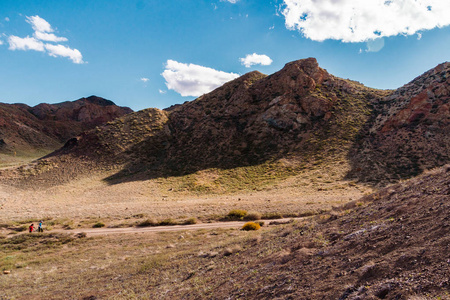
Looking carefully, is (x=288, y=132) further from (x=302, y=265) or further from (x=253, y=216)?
(x=302, y=265)

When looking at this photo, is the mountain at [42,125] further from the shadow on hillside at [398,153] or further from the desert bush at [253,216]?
the shadow on hillside at [398,153]

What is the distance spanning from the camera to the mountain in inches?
3930

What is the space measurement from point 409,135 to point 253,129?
30785mm

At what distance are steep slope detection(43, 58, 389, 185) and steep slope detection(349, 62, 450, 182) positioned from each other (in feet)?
A: 13.5

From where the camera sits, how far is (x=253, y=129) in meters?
60.0

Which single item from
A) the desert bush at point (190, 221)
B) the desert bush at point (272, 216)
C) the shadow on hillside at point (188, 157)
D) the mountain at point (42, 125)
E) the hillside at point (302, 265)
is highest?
the mountain at point (42, 125)

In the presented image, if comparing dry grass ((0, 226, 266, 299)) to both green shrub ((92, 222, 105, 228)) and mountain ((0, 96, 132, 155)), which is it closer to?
green shrub ((92, 222, 105, 228))

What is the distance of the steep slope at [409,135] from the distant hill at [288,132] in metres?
0.15

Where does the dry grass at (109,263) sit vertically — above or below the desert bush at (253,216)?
above

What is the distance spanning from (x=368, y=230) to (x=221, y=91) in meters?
71.2

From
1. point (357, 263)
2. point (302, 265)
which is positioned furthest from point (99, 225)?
point (357, 263)

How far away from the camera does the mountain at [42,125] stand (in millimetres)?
99812

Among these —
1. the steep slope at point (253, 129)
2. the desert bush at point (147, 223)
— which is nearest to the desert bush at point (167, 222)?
Result: the desert bush at point (147, 223)

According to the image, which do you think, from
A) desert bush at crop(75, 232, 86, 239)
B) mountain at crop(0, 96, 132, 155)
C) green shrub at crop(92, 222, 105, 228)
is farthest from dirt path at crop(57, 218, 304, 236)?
mountain at crop(0, 96, 132, 155)
